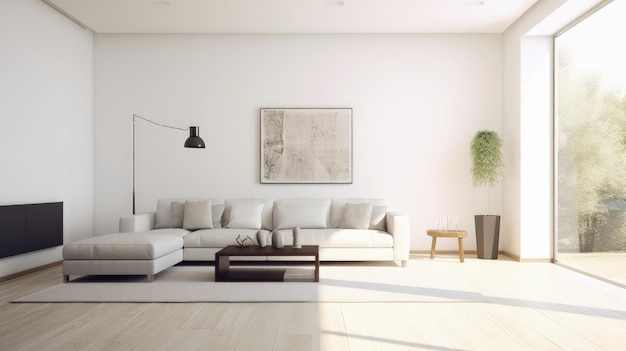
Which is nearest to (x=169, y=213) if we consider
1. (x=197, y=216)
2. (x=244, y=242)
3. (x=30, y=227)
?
(x=197, y=216)

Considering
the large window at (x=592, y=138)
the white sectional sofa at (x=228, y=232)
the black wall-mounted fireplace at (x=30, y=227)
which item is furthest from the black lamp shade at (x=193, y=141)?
the large window at (x=592, y=138)

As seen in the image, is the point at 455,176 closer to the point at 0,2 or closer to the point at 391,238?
the point at 391,238

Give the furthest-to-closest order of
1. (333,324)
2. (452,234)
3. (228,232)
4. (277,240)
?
(452,234) → (228,232) → (277,240) → (333,324)

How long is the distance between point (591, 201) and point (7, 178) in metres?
6.51

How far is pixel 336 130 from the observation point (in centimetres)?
798

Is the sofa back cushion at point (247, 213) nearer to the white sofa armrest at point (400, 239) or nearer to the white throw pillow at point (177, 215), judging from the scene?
the white throw pillow at point (177, 215)

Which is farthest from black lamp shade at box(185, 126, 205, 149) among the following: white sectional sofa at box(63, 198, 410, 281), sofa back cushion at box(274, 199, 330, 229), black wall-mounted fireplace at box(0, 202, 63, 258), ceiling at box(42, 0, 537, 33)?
black wall-mounted fireplace at box(0, 202, 63, 258)

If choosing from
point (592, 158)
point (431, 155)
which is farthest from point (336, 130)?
point (592, 158)

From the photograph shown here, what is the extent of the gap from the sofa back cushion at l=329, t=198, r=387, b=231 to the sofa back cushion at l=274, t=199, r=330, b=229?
97mm

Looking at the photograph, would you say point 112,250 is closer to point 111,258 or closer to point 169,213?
point 111,258

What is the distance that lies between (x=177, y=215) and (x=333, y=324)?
3.87 meters

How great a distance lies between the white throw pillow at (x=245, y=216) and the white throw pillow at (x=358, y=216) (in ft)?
3.69

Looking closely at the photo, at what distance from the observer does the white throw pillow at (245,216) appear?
23.5ft

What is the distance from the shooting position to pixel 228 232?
6.77m
